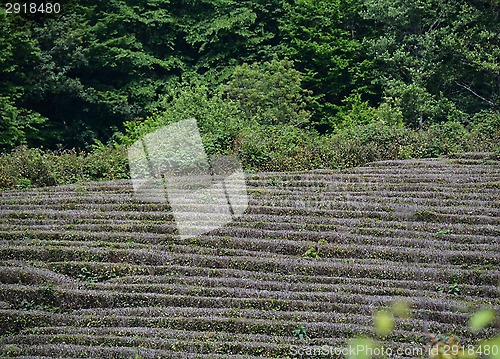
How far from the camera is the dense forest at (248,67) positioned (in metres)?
19.3

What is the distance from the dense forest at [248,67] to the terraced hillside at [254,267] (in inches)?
171

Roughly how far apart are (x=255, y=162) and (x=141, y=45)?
387 inches

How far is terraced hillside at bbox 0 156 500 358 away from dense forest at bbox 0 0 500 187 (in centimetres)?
434

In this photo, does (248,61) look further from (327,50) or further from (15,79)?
(15,79)

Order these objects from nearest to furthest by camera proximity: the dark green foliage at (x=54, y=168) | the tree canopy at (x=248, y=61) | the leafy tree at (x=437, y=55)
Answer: the dark green foliage at (x=54, y=168)
the tree canopy at (x=248, y=61)
the leafy tree at (x=437, y=55)

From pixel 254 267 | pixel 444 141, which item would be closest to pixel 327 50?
pixel 444 141

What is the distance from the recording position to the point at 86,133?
21828mm

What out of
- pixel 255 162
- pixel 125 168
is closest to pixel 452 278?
pixel 255 162

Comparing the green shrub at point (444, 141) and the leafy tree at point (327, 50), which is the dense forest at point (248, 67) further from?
the green shrub at point (444, 141)

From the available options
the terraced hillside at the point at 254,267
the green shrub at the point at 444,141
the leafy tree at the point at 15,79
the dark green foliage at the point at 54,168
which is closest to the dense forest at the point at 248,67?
the leafy tree at the point at 15,79

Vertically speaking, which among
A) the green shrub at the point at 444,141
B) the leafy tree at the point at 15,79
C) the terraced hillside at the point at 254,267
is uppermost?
the terraced hillside at the point at 254,267

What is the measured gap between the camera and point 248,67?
2053 cm

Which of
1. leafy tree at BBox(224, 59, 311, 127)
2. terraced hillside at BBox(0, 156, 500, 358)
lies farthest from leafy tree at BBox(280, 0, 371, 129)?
terraced hillside at BBox(0, 156, 500, 358)

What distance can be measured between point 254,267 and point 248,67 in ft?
38.6
